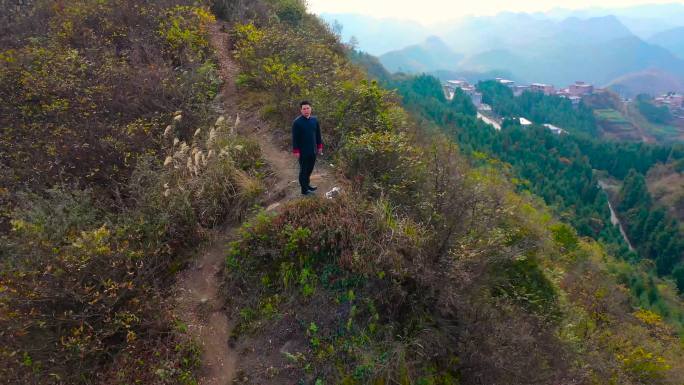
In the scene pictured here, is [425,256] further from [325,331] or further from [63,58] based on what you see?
[63,58]

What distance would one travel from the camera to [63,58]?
9523 mm

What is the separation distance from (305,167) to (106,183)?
173 inches

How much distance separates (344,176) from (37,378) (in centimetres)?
551

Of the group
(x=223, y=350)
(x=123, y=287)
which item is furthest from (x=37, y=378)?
(x=223, y=350)

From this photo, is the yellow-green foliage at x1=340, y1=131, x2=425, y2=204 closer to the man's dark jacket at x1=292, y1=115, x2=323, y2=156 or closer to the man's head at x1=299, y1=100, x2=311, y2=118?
the man's dark jacket at x1=292, y1=115, x2=323, y2=156

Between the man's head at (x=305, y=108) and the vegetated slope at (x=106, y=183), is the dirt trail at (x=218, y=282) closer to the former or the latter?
the vegetated slope at (x=106, y=183)

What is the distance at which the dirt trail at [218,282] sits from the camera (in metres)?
4.79

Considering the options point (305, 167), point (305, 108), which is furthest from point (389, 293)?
point (305, 108)

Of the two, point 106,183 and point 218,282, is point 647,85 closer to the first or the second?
point 218,282

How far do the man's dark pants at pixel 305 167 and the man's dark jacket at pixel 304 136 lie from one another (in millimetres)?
74

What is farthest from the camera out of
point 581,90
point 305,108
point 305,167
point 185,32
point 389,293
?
point 581,90

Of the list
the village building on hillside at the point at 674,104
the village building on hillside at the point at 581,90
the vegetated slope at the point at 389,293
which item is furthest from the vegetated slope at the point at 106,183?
the village building on hillside at the point at 674,104

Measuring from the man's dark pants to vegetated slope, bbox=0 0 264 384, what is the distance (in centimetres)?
97

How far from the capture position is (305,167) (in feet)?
21.6
